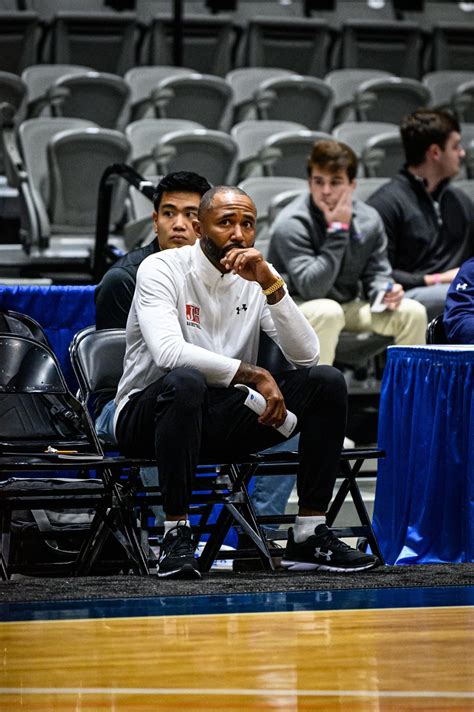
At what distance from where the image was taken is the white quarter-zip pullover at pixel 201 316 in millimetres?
3982

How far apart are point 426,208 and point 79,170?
206 centimetres

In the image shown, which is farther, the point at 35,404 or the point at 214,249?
the point at 35,404

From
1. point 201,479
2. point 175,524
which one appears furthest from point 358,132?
point 175,524

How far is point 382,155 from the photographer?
8.16 meters

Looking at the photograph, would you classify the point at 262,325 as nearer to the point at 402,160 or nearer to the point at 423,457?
the point at 423,457

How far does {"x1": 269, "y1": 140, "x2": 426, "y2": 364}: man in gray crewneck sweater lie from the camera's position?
5.90 m

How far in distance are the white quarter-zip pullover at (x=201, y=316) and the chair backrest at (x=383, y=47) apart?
668cm

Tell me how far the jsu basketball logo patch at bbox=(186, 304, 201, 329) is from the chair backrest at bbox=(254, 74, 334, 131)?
16.9ft

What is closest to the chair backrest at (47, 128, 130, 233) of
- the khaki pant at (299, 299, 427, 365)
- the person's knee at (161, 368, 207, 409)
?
the khaki pant at (299, 299, 427, 365)

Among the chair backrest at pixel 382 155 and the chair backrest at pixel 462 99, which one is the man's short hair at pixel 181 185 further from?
the chair backrest at pixel 462 99

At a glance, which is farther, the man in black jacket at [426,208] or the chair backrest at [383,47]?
the chair backrest at [383,47]

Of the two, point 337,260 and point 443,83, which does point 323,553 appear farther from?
point 443,83

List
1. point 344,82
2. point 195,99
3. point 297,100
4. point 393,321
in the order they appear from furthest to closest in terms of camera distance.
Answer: point 344,82 → point 297,100 → point 195,99 → point 393,321

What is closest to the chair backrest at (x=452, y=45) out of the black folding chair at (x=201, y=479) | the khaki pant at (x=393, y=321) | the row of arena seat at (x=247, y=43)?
the row of arena seat at (x=247, y=43)
